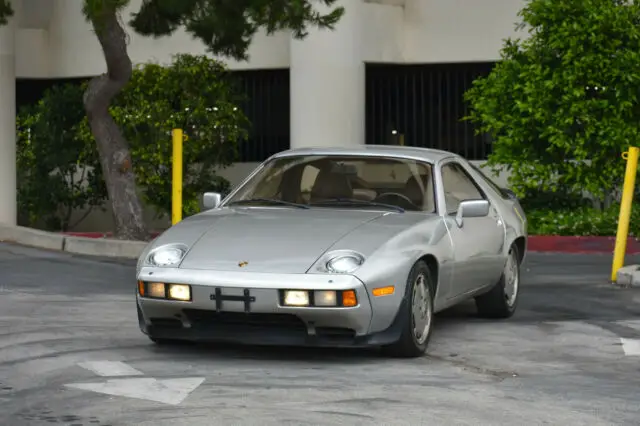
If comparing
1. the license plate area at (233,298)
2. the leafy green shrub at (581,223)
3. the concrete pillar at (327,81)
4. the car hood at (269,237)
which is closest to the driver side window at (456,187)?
the car hood at (269,237)

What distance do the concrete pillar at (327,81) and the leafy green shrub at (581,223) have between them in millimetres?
3799

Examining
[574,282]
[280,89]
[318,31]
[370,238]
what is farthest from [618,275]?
[280,89]

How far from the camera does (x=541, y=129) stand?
2119cm

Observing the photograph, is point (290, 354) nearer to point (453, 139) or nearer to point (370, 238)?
point (370, 238)

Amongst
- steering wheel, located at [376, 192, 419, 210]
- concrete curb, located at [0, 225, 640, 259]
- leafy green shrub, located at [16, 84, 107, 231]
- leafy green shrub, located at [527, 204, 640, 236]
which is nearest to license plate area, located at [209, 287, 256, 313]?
steering wheel, located at [376, 192, 419, 210]

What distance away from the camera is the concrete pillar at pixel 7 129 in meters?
23.5

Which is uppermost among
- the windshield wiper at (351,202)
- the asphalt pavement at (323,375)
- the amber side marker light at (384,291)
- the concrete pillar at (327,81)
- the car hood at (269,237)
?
the concrete pillar at (327,81)

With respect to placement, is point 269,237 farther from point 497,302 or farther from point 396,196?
point 497,302

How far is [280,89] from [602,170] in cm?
686

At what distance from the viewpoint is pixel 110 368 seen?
9062mm

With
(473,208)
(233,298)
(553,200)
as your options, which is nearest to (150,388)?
(233,298)

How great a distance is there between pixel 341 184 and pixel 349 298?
1.77 m

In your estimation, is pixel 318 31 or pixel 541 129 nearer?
pixel 541 129

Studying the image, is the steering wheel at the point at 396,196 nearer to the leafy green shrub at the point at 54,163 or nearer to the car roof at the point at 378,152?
the car roof at the point at 378,152
